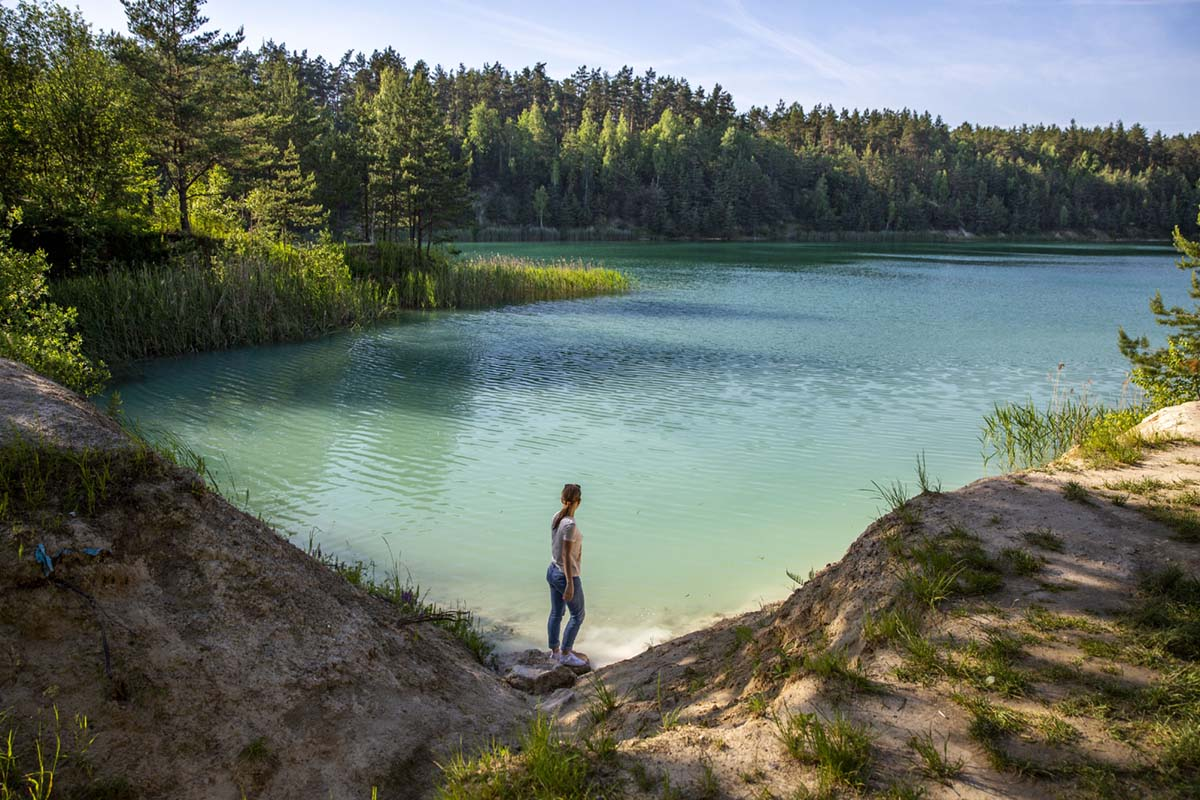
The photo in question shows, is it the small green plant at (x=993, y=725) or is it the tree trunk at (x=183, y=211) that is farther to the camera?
the tree trunk at (x=183, y=211)

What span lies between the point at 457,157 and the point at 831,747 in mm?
117477

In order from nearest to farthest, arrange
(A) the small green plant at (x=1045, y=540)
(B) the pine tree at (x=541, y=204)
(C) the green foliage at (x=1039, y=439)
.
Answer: (A) the small green plant at (x=1045, y=540)
(C) the green foliage at (x=1039, y=439)
(B) the pine tree at (x=541, y=204)

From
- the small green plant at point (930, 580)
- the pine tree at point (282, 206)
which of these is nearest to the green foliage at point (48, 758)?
the small green plant at point (930, 580)

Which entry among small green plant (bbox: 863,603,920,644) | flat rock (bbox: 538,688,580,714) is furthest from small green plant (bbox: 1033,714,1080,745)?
flat rock (bbox: 538,688,580,714)

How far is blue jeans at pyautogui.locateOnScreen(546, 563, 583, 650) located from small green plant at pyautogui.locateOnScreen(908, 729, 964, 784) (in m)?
3.25

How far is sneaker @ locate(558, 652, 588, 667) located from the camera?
6.23 m

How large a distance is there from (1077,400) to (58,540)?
19.6m

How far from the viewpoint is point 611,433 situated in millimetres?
14789

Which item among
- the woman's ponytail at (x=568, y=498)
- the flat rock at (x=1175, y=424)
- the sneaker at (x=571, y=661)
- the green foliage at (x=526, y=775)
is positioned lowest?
the sneaker at (x=571, y=661)

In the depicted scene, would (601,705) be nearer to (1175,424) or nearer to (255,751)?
(255,751)

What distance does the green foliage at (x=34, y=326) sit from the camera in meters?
9.58

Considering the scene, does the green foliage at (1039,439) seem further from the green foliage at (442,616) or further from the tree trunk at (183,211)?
the tree trunk at (183,211)

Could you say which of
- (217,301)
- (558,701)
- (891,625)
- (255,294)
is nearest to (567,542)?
(558,701)

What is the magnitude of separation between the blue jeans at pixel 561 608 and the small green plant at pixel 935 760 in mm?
3253
